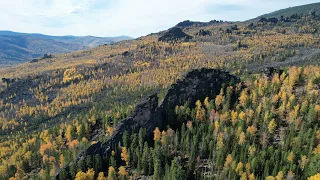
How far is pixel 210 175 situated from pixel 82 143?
88777 mm

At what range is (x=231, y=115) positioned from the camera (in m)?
189

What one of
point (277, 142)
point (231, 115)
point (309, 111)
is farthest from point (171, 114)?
point (309, 111)

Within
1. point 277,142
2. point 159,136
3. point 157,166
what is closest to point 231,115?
point 277,142

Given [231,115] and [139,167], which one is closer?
[139,167]

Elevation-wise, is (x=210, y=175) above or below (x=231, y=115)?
below

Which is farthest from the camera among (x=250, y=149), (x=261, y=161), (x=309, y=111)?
(x=309, y=111)

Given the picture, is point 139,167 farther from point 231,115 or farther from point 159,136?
point 231,115

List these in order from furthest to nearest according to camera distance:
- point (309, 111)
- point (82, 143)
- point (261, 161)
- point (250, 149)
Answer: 1. point (82, 143)
2. point (309, 111)
3. point (250, 149)
4. point (261, 161)

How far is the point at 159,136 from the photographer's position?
17350 cm

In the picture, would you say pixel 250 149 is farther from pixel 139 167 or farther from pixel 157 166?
pixel 139 167

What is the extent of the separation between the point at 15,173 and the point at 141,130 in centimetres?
9889

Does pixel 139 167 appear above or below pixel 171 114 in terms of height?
below

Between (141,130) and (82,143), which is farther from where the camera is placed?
(82,143)

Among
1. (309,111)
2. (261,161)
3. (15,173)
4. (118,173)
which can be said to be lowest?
(15,173)
